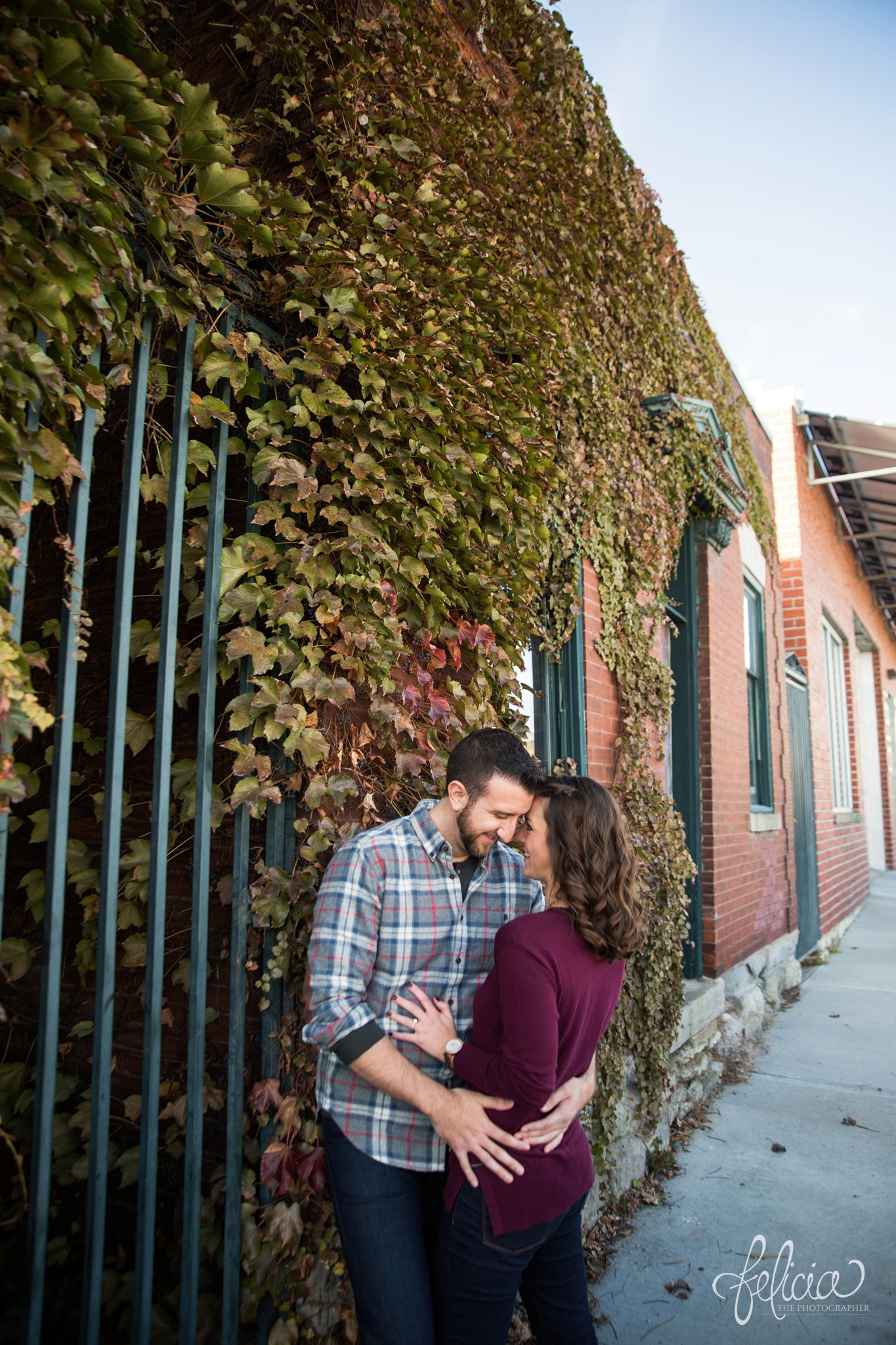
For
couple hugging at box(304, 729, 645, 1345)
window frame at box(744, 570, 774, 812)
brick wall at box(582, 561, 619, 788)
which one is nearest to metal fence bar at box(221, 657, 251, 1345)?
couple hugging at box(304, 729, 645, 1345)

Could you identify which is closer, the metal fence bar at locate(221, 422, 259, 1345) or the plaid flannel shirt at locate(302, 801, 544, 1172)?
the plaid flannel shirt at locate(302, 801, 544, 1172)

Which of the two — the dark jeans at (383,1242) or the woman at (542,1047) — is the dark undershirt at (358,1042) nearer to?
the woman at (542,1047)

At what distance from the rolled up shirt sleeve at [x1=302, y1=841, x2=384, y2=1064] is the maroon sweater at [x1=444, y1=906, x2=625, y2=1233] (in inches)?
10.2

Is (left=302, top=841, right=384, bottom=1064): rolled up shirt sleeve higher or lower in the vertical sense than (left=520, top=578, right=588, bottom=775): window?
lower

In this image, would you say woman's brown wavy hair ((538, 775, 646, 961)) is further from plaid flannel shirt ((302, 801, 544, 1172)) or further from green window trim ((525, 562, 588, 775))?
green window trim ((525, 562, 588, 775))

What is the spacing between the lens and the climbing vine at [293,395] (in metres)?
1.71

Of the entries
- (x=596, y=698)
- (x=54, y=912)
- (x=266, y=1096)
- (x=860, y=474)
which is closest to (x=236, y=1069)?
(x=266, y=1096)

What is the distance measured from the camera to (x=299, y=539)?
7.70ft

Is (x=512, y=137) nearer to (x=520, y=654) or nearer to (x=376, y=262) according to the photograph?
(x=376, y=262)

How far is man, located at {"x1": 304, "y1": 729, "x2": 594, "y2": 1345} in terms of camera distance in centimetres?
183

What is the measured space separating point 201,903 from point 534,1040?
2.82 feet

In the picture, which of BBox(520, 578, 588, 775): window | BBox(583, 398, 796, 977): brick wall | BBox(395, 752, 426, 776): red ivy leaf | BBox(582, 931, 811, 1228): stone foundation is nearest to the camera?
BBox(395, 752, 426, 776): red ivy leaf

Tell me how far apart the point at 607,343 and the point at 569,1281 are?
14.2 feet

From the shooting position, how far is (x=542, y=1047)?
1778 millimetres
